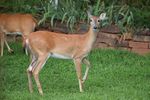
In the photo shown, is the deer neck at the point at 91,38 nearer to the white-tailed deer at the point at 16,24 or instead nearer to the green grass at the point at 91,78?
the green grass at the point at 91,78

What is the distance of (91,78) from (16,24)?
323 centimetres

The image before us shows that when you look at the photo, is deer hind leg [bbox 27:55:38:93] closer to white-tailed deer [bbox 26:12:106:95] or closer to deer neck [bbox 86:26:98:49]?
white-tailed deer [bbox 26:12:106:95]

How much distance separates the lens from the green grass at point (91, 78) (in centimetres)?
1019

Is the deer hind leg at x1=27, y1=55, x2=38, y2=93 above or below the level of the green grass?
above

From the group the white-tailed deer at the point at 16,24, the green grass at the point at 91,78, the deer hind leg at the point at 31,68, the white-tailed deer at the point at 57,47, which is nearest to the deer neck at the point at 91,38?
the white-tailed deer at the point at 57,47

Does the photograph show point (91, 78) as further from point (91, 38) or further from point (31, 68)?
point (31, 68)

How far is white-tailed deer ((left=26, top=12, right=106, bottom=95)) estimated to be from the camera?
417 inches

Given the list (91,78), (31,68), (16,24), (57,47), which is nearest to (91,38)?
(57,47)

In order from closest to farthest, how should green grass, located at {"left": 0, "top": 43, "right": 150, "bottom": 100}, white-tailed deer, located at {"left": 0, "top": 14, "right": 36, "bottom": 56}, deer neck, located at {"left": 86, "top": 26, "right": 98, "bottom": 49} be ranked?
green grass, located at {"left": 0, "top": 43, "right": 150, "bottom": 100}
deer neck, located at {"left": 86, "top": 26, "right": 98, "bottom": 49}
white-tailed deer, located at {"left": 0, "top": 14, "right": 36, "bottom": 56}

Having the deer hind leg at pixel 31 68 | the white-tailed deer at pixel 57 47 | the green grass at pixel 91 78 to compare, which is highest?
the white-tailed deer at pixel 57 47

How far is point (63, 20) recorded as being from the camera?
1465cm

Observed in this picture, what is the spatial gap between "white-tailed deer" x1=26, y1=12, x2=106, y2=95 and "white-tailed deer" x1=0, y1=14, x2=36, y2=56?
3.15 m

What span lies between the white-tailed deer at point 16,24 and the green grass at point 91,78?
17.7 inches

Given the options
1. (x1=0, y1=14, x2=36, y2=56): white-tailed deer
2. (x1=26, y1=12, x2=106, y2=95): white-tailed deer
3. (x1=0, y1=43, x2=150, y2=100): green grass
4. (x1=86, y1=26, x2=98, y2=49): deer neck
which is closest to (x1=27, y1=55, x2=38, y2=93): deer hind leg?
(x1=26, y1=12, x2=106, y2=95): white-tailed deer
